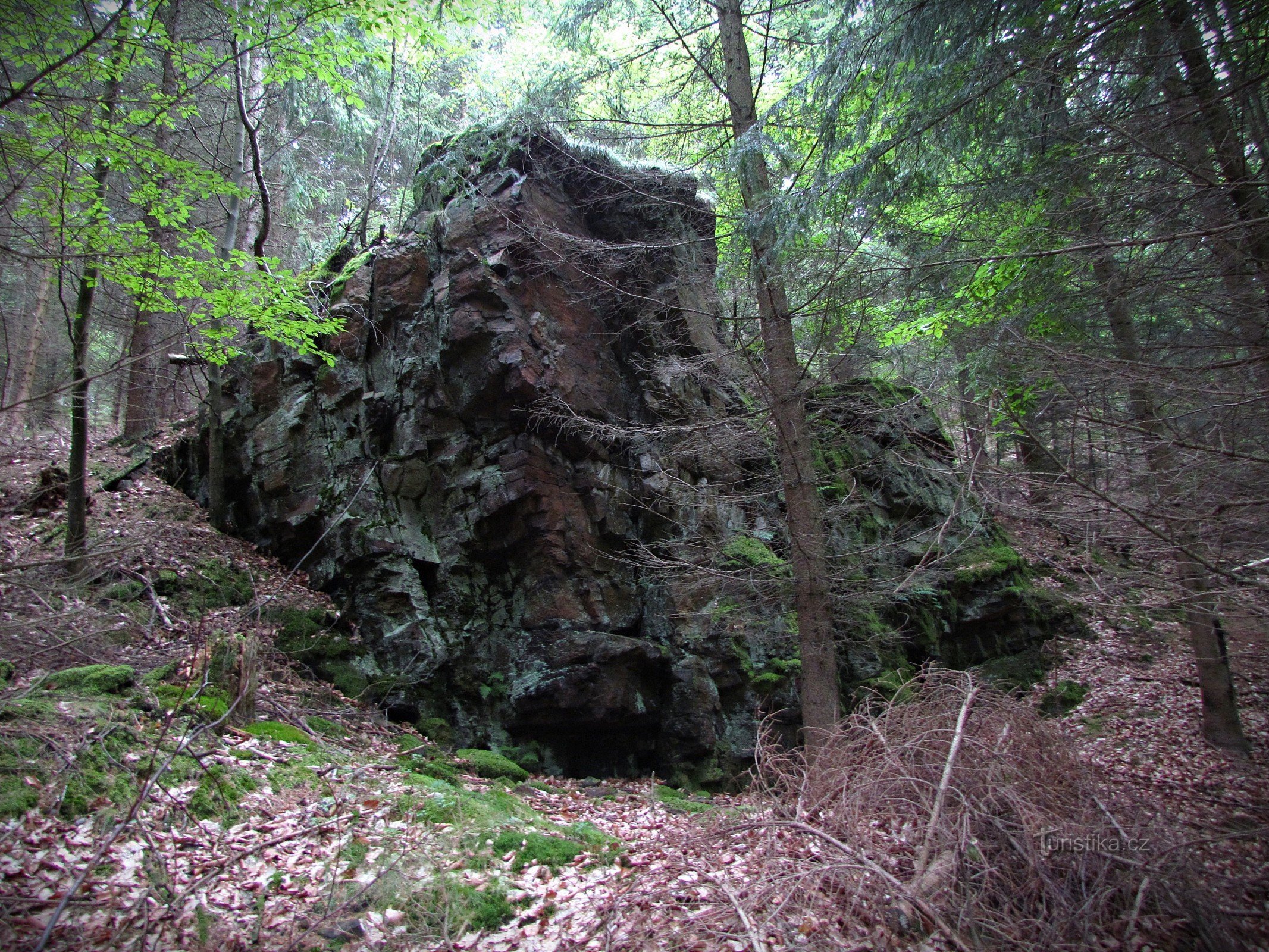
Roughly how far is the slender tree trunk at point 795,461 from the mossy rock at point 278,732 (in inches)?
191

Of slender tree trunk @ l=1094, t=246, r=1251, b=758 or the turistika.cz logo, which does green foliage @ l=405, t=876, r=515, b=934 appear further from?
slender tree trunk @ l=1094, t=246, r=1251, b=758

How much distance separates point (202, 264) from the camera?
23.2 feet

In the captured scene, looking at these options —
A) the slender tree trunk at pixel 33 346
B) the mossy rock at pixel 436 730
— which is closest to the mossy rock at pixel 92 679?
the mossy rock at pixel 436 730

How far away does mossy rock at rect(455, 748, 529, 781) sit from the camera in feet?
23.4

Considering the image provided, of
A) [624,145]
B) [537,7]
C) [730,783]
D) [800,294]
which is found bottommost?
[730,783]

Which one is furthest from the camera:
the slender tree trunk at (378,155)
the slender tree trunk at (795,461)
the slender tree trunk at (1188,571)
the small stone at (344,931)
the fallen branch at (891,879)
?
the slender tree trunk at (378,155)

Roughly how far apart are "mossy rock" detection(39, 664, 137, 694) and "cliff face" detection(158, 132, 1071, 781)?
2930 mm

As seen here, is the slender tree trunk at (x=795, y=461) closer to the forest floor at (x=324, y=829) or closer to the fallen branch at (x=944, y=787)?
the forest floor at (x=324, y=829)

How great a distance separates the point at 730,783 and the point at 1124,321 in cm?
695

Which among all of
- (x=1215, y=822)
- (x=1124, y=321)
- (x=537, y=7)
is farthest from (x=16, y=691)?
(x=537, y=7)

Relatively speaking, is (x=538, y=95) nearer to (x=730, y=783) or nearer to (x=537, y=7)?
(x=537, y=7)

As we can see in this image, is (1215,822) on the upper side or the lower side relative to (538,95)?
lower

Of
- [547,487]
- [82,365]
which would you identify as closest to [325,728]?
[547,487]

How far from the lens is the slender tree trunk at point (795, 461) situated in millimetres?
6930
